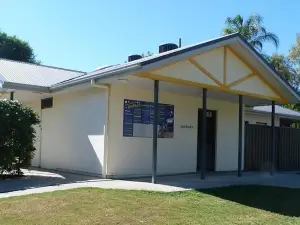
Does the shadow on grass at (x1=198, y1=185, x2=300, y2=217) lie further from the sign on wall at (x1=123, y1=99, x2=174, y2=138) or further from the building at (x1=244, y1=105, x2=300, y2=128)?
the building at (x1=244, y1=105, x2=300, y2=128)

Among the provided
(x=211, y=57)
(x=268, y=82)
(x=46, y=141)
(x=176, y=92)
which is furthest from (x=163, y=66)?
(x=46, y=141)

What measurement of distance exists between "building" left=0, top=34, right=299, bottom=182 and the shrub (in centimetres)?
177

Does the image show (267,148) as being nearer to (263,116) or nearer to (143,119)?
(263,116)

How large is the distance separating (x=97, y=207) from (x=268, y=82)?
8.75 meters

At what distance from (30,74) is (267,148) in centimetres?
1029

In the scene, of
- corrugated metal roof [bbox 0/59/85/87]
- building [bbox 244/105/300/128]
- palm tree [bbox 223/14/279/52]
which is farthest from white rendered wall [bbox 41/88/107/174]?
palm tree [bbox 223/14/279/52]

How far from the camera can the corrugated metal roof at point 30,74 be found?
1377 centimetres

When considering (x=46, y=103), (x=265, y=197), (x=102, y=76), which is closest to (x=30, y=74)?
(x=46, y=103)

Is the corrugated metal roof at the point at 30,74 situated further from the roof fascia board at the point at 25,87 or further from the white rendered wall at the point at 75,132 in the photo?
the white rendered wall at the point at 75,132

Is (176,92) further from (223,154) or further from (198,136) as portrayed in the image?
(223,154)

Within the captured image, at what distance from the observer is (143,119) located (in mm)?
12609

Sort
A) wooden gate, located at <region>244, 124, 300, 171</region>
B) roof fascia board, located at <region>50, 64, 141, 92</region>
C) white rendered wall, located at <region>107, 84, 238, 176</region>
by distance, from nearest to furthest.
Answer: roof fascia board, located at <region>50, 64, 141, 92</region> < white rendered wall, located at <region>107, 84, 238, 176</region> < wooden gate, located at <region>244, 124, 300, 171</region>

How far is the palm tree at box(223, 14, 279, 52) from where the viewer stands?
103 ft

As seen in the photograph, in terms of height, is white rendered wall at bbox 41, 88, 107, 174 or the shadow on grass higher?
white rendered wall at bbox 41, 88, 107, 174
